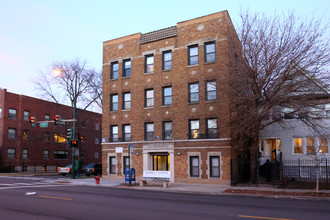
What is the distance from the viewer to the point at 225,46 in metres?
23.1

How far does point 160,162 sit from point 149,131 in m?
2.76

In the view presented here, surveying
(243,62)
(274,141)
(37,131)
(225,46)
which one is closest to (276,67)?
(243,62)

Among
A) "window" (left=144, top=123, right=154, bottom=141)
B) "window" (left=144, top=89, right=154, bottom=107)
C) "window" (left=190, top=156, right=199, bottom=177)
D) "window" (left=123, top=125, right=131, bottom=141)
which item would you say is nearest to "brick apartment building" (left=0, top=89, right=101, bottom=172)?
"window" (left=123, top=125, right=131, bottom=141)

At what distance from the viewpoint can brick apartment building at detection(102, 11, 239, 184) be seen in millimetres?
22766

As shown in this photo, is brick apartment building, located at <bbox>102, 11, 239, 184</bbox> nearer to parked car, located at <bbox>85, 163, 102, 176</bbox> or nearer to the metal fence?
the metal fence

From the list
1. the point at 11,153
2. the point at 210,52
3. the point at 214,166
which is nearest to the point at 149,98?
the point at 210,52

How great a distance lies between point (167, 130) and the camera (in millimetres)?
25219

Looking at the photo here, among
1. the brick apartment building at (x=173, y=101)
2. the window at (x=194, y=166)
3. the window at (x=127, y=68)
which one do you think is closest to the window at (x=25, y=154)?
the brick apartment building at (x=173, y=101)

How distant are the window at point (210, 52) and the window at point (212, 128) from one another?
182 inches

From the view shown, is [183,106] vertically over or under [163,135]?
over

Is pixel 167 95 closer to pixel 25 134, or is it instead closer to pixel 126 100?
pixel 126 100

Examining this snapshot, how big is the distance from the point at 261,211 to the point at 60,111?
45185 mm

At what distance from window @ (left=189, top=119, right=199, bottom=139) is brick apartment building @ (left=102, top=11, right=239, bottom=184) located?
78 millimetres

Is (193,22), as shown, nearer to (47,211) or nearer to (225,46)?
(225,46)
